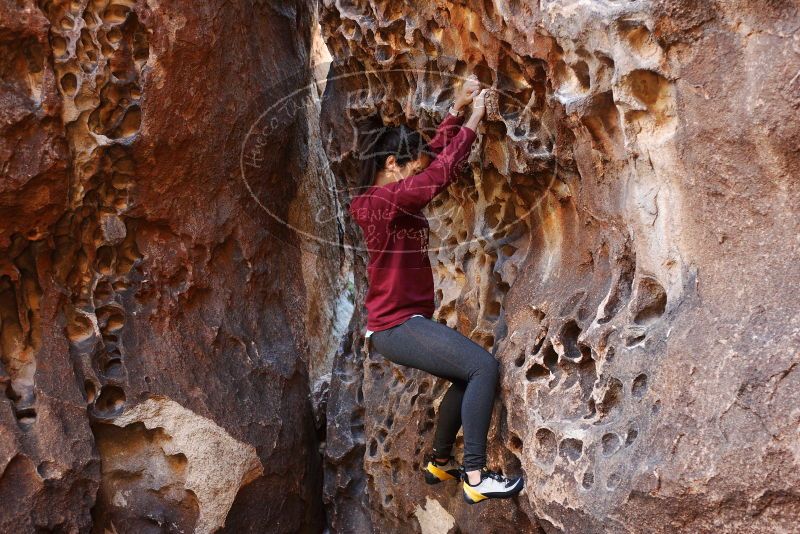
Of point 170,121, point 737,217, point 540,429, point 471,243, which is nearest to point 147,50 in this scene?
point 170,121

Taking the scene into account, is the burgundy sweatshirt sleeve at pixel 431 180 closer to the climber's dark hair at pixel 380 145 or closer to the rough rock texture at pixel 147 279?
the climber's dark hair at pixel 380 145

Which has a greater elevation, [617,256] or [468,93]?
[468,93]

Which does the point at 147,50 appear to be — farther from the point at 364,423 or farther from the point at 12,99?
the point at 364,423

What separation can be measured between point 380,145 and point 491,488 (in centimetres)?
132

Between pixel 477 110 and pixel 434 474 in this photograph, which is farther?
pixel 434 474

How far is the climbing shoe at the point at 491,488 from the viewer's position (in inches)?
109

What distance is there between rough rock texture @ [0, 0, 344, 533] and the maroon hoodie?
111 cm

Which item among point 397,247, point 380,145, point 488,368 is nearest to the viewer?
point 488,368

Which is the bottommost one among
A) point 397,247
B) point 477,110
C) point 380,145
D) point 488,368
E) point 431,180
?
point 488,368

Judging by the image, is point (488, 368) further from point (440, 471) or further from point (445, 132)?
point (445, 132)

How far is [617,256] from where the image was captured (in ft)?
8.93

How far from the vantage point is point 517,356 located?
2977 mm

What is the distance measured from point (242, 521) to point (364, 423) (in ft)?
2.16

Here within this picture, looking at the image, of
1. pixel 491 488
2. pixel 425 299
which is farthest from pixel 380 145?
pixel 491 488
